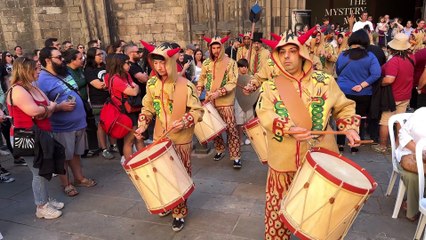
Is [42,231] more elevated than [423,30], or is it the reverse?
[423,30]

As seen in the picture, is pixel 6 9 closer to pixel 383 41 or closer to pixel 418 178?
pixel 383 41

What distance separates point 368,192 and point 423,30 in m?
10.3

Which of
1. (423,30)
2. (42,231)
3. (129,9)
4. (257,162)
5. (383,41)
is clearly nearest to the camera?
(42,231)

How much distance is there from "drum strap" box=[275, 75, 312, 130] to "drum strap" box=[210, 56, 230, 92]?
8.15 feet

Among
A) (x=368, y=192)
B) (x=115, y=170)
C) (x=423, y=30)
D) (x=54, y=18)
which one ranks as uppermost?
(x=54, y=18)

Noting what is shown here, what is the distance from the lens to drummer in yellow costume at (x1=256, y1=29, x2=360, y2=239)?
2.48 metres

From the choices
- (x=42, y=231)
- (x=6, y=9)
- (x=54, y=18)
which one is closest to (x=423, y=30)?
(x=42, y=231)

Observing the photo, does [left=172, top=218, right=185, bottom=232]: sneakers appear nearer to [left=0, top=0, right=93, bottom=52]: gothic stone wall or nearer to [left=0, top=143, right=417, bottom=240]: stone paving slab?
[left=0, top=143, right=417, bottom=240]: stone paving slab

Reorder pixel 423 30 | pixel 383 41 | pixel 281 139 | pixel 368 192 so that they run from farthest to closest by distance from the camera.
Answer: pixel 383 41 < pixel 423 30 < pixel 281 139 < pixel 368 192

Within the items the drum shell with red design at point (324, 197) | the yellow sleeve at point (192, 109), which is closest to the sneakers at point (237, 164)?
the yellow sleeve at point (192, 109)

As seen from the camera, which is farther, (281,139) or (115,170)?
(115,170)

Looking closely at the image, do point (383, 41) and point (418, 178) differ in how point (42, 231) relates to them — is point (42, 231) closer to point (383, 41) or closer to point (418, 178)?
point (418, 178)

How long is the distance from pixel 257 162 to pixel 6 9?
13581 mm

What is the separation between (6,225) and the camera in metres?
3.84
